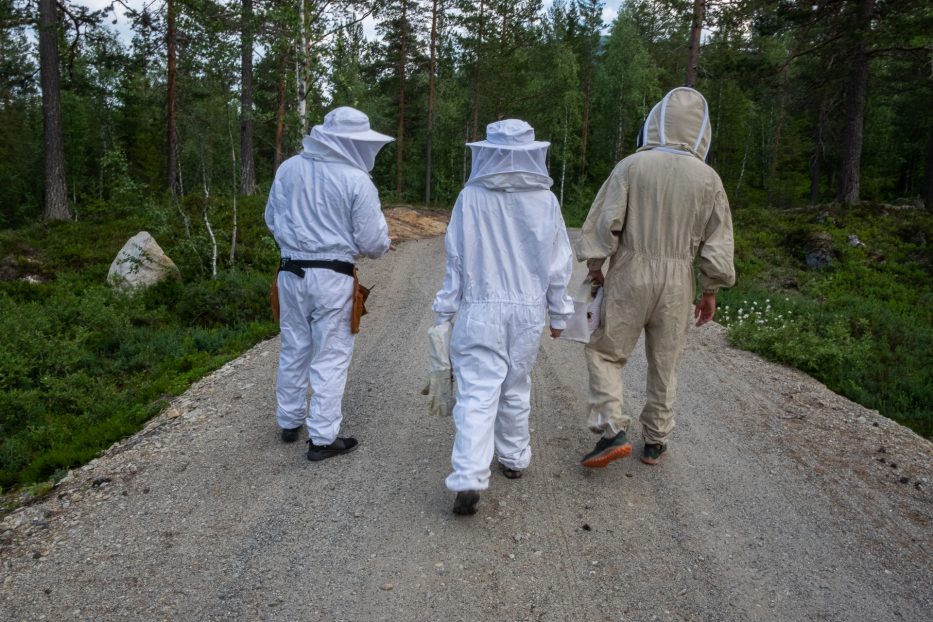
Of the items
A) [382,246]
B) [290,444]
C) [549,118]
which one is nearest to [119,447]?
[290,444]

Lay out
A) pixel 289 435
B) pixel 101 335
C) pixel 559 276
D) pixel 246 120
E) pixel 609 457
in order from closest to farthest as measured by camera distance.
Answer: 1. pixel 559 276
2. pixel 609 457
3. pixel 289 435
4. pixel 101 335
5. pixel 246 120

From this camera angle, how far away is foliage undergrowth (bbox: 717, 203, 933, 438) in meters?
7.34

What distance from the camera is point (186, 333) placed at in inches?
339

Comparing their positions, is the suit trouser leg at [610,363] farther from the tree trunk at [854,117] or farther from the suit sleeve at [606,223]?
the tree trunk at [854,117]

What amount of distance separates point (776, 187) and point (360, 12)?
30328 mm

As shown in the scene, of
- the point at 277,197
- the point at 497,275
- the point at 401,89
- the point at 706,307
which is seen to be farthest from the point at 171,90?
the point at 706,307

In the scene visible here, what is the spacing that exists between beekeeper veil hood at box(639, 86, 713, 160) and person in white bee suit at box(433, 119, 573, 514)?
0.96 meters

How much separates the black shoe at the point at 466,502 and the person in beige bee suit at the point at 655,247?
0.91 meters

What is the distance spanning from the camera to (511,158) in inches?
149

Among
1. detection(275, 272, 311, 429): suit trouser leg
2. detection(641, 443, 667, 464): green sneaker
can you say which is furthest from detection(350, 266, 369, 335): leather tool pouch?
detection(641, 443, 667, 464): green sneaker

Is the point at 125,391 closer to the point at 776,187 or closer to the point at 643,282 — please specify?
the point at 643,282

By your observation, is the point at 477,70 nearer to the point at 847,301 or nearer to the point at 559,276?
the point at 847,301

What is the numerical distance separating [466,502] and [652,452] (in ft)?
5.14

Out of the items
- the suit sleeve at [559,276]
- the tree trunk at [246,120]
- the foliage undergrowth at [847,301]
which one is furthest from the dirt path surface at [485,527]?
the tree trunk at [246,120]
